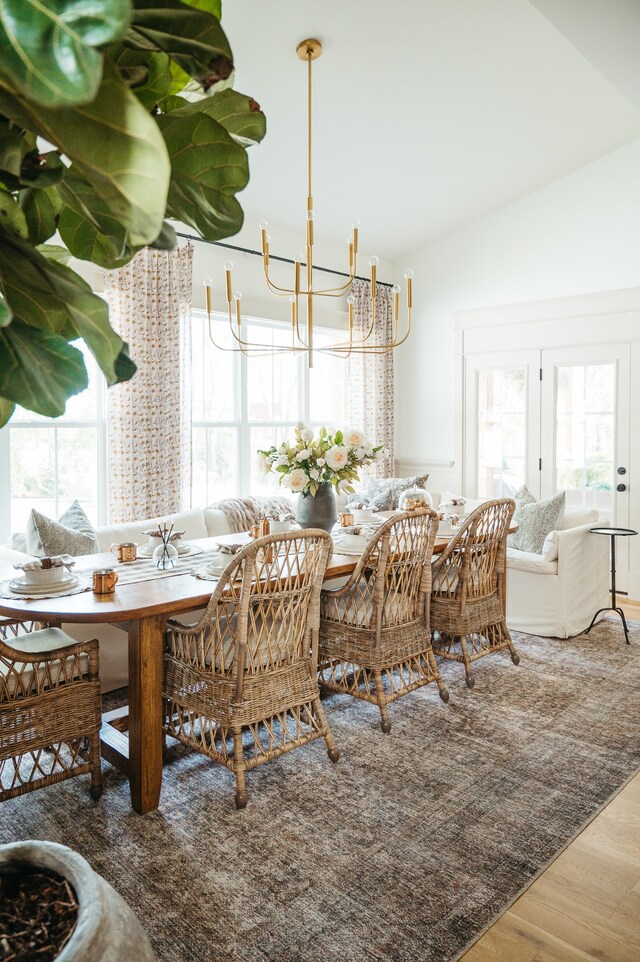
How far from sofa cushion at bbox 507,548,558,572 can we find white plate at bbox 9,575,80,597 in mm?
2868

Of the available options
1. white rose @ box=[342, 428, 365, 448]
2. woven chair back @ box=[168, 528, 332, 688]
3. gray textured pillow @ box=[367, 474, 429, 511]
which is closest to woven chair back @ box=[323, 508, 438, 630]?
woven chair back @ box=[168, 528, 332, 688]

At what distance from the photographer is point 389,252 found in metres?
6.60

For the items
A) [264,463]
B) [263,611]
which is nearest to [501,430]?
[264,463]

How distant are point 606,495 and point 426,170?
9.33ft

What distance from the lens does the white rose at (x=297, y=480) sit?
3.46 m

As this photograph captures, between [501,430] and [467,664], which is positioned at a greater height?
[501,430]

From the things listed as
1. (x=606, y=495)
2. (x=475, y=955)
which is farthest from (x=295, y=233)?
(x=475, y=955)

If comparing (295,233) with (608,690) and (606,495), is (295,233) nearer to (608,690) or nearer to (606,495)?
(606,495)

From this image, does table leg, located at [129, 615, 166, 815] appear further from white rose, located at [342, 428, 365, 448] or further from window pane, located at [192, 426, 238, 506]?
window pane, located at [192, 426, 238, 506]

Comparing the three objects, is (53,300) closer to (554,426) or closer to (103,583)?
(103,583)

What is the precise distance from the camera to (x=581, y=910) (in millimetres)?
1953

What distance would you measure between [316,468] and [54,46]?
3.19 m

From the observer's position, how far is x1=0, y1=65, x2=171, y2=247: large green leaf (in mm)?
380

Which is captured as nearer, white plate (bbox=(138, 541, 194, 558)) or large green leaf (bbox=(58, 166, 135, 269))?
large green leaf (bbox=(58, 166, 135, 269))
